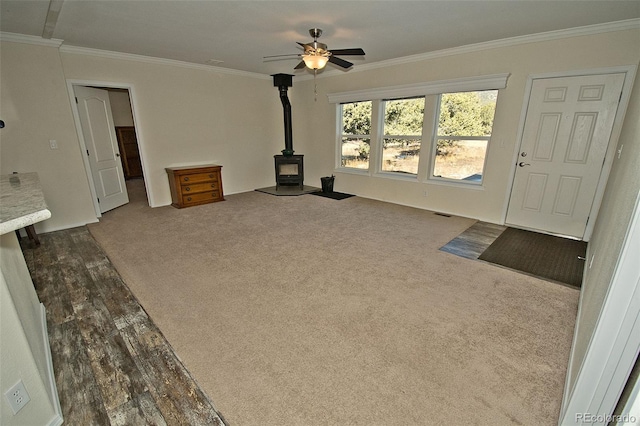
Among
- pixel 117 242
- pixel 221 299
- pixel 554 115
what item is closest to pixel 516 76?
pixel 554 115

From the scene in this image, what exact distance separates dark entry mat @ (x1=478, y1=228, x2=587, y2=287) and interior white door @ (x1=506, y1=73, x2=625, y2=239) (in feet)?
1.09

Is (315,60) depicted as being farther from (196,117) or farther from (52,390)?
(52,390)

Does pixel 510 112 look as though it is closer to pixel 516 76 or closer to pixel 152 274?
pixel 516 76

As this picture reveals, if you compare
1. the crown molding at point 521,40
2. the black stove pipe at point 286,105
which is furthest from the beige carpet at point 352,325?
the black stove pipe at point 286,105

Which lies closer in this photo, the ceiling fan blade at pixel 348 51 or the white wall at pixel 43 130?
the ceiling fan blade at pixel 348 51

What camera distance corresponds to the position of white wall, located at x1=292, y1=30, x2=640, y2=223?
10.4 feet

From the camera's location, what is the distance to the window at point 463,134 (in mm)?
4117

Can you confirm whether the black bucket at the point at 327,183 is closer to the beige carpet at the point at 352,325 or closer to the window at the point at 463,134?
the window at the point at 463,134

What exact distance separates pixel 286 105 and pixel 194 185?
8.82 ft

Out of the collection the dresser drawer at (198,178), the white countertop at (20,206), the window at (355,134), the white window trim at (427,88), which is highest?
the white window trim at (427,88)

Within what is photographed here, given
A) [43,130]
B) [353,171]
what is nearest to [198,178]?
[43,130]

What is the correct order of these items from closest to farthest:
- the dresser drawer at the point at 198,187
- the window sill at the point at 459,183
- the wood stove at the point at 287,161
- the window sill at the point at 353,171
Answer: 1. the window sill at the point at 459,183
2. the dresser drawer at the point at 198,187
3. the window sill at the point at 353,171
4. the wood stove at the point at 287,161

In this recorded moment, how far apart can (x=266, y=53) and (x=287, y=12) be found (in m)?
1.70

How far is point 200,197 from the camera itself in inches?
209
